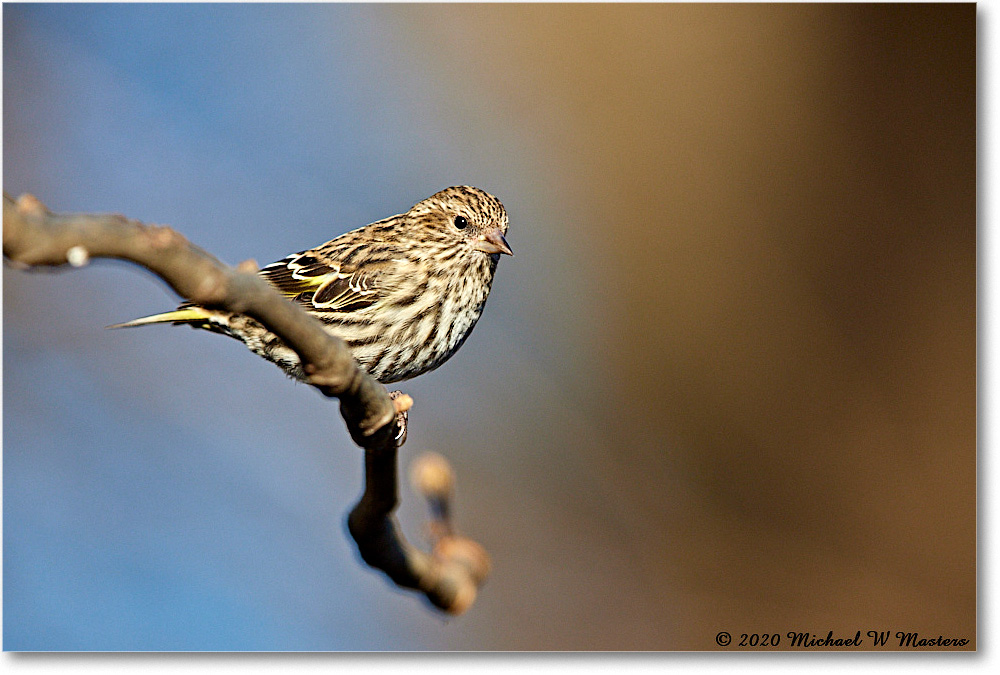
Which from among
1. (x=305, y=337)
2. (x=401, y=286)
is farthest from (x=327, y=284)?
(x=305, y=337)

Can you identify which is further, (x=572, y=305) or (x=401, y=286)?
(x=572, y=305)

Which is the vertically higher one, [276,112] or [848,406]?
[276,112]

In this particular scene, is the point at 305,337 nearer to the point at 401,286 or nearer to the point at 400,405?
the point at 400,405

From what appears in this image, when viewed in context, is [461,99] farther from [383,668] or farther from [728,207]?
[383,668]

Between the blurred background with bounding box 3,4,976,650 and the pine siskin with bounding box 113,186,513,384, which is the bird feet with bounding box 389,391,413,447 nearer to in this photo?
the pine siskin with bounding box 113,186,513,384

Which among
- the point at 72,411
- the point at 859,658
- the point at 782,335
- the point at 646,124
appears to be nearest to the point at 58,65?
the point at 72,411

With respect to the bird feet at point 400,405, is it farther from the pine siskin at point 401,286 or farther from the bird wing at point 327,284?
the bird wing at point 327,284
